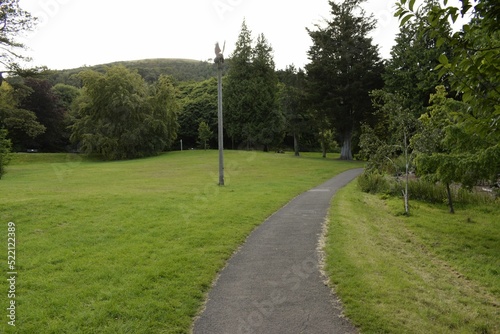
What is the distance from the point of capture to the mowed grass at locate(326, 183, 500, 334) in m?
4.33

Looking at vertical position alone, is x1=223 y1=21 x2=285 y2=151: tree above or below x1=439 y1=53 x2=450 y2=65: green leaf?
above

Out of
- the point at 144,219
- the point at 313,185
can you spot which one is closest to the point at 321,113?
the point at 313,185

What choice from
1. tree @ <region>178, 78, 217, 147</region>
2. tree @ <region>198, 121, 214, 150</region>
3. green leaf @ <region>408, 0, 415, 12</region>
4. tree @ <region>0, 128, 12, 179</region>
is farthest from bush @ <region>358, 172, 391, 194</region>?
tree @ <region>178, 78, 217, 147</region>

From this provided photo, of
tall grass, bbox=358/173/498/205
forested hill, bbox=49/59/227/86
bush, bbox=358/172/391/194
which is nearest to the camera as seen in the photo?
tall grass, bbox=358/173/498/205

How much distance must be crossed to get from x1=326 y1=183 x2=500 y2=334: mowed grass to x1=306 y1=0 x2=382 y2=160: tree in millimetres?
24626

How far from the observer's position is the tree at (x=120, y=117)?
4144cm

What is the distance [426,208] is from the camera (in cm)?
1441

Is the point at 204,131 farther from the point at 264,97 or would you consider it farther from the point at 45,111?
the point at 45,111

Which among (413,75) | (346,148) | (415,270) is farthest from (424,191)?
(346,148)

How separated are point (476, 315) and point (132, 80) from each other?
4521 cm

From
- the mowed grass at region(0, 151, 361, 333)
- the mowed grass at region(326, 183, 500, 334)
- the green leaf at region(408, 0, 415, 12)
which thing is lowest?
the mowed grass at region(326, 183, 500, 334)

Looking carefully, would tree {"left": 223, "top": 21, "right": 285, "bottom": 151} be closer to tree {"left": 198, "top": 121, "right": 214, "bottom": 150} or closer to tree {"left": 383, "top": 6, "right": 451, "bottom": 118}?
tree {"left": 198, "top": 121, "right": 214, "bottom": 150}

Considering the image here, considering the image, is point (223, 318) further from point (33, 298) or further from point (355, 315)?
point (33, 298)

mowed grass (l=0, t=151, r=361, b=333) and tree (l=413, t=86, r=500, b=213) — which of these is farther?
tree (l=413, t=86, r=500, b=213)
